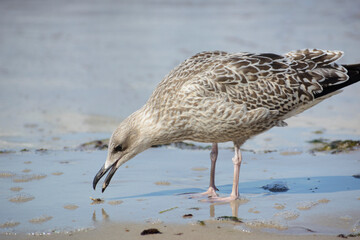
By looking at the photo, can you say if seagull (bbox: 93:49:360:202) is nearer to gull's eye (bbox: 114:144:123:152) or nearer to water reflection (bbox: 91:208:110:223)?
gull's eye (bbox: 114:144:123:152)

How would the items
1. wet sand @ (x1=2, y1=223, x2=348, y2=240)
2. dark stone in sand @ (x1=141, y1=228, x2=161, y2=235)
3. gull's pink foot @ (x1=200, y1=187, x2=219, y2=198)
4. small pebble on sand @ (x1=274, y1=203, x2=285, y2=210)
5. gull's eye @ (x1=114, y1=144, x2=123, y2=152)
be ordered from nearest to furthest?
1. wet sand @ (x1=2, y1=223, x2=348, y2=240)
2. dark stone in sand @ (x1=141, y1=228, x2=161, y2=235)
3. small pebble on sand @ (x1=274, y1=203, x2=285, y2=210)
4. gull's eye @ (x1=114, y1=144, x2=123, y2=152)
5. gull's pink foot @ (x1=200, y1=187, x2=219, y2=198)

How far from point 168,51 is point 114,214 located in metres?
9.06

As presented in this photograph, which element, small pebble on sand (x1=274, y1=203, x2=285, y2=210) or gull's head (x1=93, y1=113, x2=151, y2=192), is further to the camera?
gull's head (x1=93, y1=113, x2=151, y2=192)

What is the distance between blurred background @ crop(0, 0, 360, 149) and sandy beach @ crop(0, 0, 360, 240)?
0.14ft

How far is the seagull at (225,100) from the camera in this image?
23.9 ft

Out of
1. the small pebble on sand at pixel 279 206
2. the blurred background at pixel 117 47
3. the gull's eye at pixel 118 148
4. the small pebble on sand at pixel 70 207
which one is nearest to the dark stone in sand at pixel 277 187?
the small pebble on sand at pixel 279 206

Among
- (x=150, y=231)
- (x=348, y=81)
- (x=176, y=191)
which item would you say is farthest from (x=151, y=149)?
(x=150, y=231)

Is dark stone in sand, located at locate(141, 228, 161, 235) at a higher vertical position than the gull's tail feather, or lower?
lower

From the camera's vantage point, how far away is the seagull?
7.29 metres

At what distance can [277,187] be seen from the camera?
741cm

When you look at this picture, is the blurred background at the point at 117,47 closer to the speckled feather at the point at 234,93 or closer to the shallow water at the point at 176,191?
the shallow water at the point at 176,191

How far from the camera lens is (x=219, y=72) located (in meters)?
7.53

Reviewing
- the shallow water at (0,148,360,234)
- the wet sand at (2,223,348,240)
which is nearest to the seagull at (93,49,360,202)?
the shallow water at (0,148,360,234)

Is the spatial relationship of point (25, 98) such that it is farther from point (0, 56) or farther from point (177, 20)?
point (177, 20)
